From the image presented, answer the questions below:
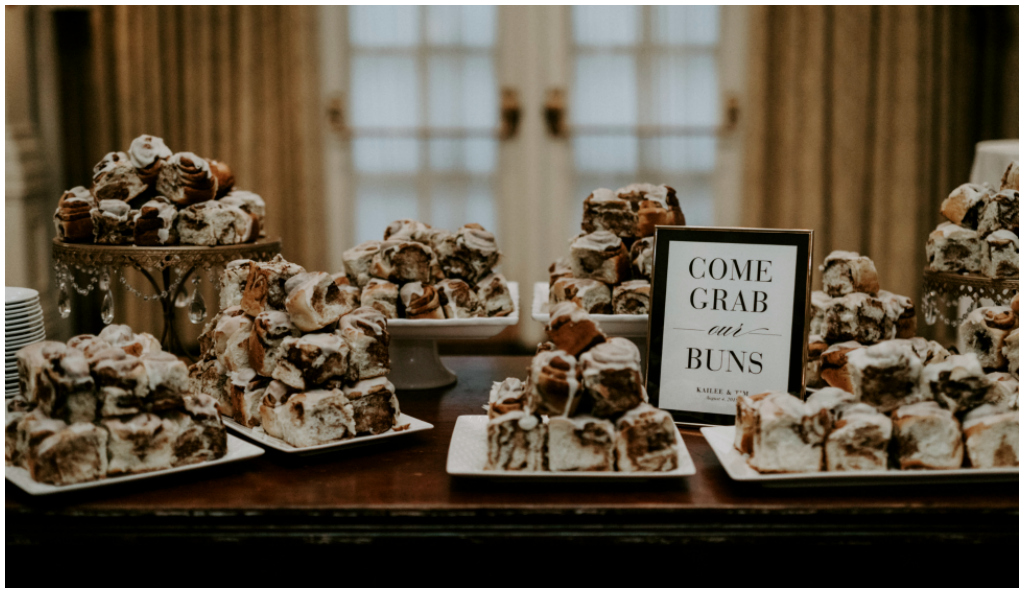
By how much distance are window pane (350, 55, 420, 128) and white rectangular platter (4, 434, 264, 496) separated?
3200mm

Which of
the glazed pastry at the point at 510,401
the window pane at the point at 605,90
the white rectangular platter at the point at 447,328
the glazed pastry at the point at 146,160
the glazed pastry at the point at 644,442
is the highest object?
the window pane at the point at 605,90

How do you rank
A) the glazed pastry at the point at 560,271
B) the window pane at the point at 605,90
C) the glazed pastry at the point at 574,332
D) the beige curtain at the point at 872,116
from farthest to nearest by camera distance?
1. the window pane at the point at 605,90
2. the beige curtain at the point at 872,116
3. the glazed pastry at the point at 560,271
4. the glazed pastry at the point at 574,332

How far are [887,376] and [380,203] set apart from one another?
347 centimetres

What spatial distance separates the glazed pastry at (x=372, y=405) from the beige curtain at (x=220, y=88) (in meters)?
3.11

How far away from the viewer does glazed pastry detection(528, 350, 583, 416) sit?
3.59 feet

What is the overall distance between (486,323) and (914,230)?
132 inches

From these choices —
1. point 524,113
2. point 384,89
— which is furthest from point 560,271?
point 384,89

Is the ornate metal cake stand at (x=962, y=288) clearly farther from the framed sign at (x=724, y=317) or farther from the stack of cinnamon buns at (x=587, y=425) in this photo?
the stack of cinnamon buns at (x=587, y=425)

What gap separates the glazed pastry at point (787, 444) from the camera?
1103 mm

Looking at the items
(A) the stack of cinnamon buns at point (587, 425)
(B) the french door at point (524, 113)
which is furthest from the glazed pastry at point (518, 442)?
(B) the french door at point (524, 113)

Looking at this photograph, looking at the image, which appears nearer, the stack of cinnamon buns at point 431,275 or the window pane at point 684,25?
the stack of cinnamon buns at point 431,275

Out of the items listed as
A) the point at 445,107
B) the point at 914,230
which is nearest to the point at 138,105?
the point at 445,107

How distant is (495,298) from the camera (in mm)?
1694

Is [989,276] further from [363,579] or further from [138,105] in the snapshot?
[138,105]
